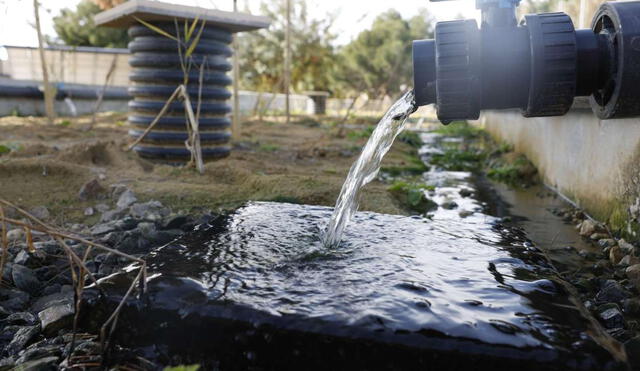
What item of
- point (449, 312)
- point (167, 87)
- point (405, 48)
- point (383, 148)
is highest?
point (405, 48)

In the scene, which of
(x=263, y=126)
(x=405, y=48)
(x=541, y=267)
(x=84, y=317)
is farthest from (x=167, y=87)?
(x=405, y=48)

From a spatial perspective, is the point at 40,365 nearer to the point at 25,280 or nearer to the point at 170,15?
the point at 25,280

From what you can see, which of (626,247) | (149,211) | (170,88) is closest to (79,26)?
(170,88)

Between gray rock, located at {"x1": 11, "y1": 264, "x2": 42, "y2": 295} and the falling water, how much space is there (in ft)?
4.05

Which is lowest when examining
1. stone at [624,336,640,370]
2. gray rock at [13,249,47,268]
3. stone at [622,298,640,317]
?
stone at [622,298,640,317]

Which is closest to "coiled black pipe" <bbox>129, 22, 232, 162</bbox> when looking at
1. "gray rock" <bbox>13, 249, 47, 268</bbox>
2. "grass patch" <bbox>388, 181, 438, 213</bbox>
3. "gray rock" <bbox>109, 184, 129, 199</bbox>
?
"gray rock" <bbox>109, 184, 129, 199</bbox>

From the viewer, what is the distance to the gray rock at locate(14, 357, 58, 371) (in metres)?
1.36

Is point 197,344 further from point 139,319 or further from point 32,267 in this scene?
point 32,267

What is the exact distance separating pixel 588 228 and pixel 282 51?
3031cm

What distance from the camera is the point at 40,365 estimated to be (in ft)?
4.48

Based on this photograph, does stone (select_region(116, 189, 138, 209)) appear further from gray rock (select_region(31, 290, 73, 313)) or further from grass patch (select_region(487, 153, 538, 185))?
grass patch (select_region(487, 153, 538, 185))

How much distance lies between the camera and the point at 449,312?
127 cm

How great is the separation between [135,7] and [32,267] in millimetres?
2968

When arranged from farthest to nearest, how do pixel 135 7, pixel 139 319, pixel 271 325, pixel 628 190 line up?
pixel 135 7 < pixel 628 190 < pixel 139 319 < pixel 271 325
